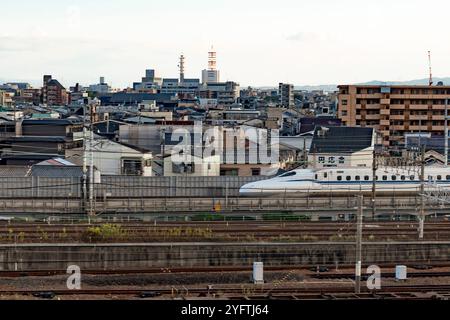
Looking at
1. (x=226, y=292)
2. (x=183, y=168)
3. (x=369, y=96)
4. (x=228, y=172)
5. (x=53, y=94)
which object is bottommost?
(x=226, y=292)

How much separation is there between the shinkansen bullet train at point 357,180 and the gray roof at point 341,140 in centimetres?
598

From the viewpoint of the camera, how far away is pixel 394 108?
50781 mm

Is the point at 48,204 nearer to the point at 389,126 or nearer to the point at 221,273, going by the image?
the point at 221,273

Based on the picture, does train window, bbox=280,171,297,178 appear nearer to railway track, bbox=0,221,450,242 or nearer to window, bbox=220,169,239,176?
railway track, bbox=0,221,450,242

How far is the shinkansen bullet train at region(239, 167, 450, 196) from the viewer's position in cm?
2453

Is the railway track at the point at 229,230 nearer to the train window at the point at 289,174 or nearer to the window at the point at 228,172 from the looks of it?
the train window at the point at 289,174

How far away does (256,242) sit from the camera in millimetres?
15625

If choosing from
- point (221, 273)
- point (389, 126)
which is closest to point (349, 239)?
point (221, 273)

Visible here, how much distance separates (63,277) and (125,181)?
984cm

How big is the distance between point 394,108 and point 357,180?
1073 inches

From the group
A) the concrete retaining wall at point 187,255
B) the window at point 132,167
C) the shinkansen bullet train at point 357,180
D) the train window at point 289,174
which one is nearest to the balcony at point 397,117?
the shinkansen bullet train at point 357,180

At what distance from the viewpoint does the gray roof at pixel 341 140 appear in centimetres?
3103

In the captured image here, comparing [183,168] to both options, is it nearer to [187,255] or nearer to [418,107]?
[187,255]

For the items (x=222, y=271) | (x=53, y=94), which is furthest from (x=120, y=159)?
(x=53, y=94)
